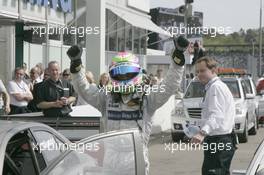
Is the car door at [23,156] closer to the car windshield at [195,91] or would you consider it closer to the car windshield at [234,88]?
the car windshield at [195,91]

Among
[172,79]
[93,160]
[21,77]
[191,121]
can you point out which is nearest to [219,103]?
[172,79]

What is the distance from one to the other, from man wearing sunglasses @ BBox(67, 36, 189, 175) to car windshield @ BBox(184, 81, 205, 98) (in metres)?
9.96

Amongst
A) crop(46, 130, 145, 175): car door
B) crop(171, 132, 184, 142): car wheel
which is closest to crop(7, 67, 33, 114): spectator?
crop(171, 132, 184, 142): car wheel

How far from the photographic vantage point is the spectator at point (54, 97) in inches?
364

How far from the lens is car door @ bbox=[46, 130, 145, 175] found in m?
4.37

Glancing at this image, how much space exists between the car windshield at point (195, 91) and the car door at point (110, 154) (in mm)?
10725

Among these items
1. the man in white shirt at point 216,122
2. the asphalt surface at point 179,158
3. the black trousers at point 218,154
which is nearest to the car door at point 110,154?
A: the man in white shirt at point 216,122

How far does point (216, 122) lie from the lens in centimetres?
601

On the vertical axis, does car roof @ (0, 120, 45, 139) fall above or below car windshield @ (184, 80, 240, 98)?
above

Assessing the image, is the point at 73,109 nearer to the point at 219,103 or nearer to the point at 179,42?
the point at 219,103

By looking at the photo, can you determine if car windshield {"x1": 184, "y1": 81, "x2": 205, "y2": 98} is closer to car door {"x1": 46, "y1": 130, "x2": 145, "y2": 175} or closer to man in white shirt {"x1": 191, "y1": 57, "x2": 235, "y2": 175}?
man in white shirt {"x1": 191, "y1": 57, "x2": 235, "y2": 175}

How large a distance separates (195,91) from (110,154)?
11.0 m

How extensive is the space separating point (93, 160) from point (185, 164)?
21.0 ft

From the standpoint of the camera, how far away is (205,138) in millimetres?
6141
